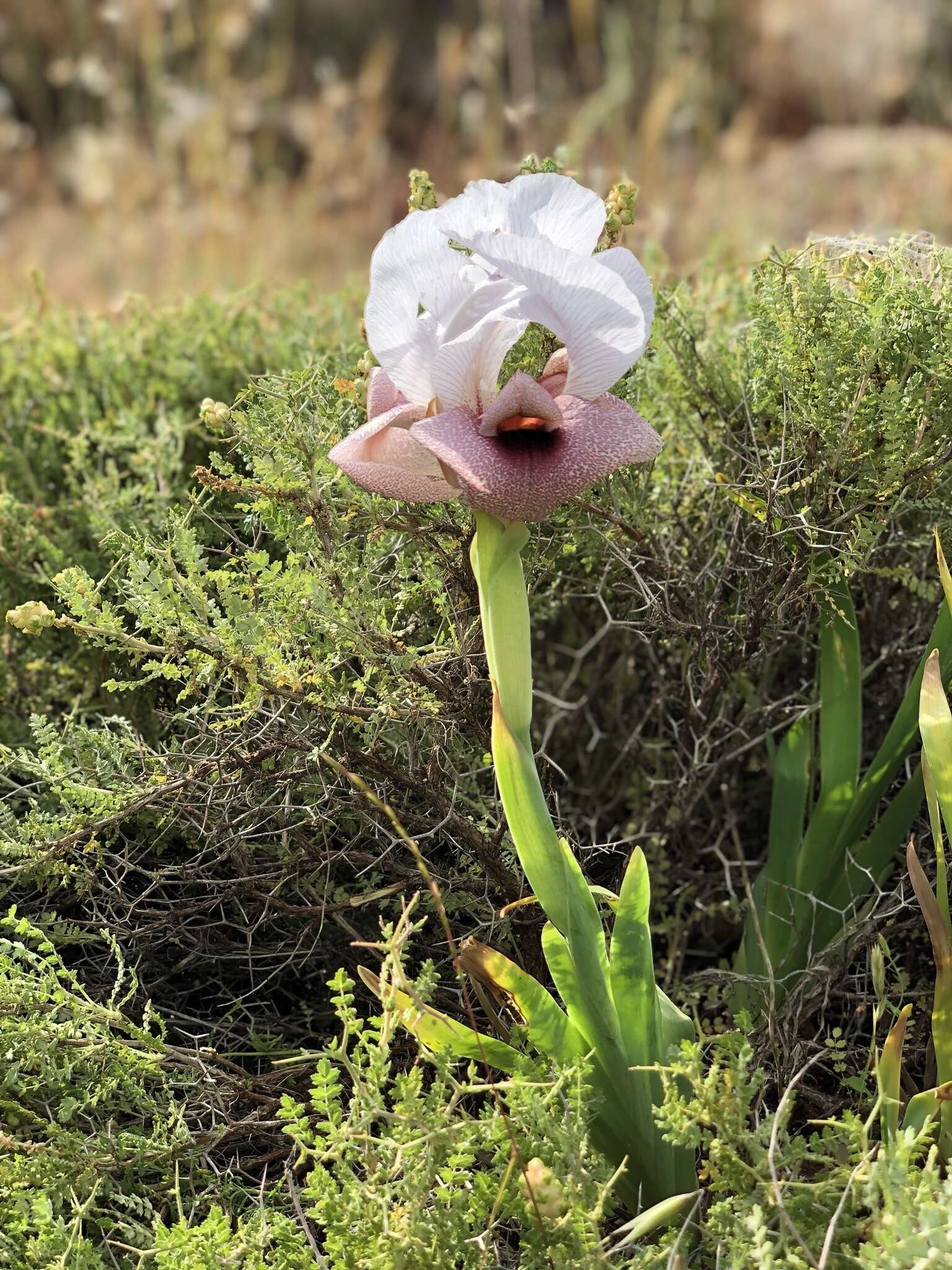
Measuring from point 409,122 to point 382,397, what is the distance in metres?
7.56

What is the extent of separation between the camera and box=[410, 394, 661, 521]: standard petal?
0.88 m

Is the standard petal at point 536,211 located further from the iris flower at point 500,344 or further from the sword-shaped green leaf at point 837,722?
the sword-shaped green leaf at point 837,722

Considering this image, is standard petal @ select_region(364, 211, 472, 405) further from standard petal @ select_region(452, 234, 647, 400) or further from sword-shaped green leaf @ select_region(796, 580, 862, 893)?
sword-shaped green leaf @ select_region(796, 580, 862, 893)

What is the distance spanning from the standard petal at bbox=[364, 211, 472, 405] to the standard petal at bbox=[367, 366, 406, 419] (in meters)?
0.05

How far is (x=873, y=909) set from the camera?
3.95ft

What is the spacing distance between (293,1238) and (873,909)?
64cm

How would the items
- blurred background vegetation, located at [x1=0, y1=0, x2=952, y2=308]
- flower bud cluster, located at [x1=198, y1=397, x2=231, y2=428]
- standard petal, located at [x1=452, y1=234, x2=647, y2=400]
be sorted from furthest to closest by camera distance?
blurred background vegetation, located at [x1=0, y1=0, x2=952, y2=308], flower bud cluster, located at [x1=198, y1=397, x2=231, y2=428], standard petal, located at [x1=452, y1=234, x2=647, y2=400]

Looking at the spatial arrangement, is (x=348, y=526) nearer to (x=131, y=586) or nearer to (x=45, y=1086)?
(x=131, y=586)

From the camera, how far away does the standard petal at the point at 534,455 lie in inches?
34.8

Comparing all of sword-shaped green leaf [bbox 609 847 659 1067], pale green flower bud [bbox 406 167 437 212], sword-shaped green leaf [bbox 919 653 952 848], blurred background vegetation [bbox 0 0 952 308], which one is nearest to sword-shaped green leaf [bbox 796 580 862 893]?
sword-shaped green leaf [bbox 919 653 952 848]

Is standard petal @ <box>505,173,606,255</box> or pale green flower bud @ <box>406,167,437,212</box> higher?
pale green flower bud @ <box>406,167,437,212</box>

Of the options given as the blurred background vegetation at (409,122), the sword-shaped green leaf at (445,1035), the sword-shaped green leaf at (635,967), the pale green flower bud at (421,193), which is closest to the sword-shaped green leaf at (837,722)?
the sword-shaped green leaf at (635,967)

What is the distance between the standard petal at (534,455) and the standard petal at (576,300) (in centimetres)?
5

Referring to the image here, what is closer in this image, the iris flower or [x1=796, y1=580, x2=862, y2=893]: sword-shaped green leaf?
the iris flower
